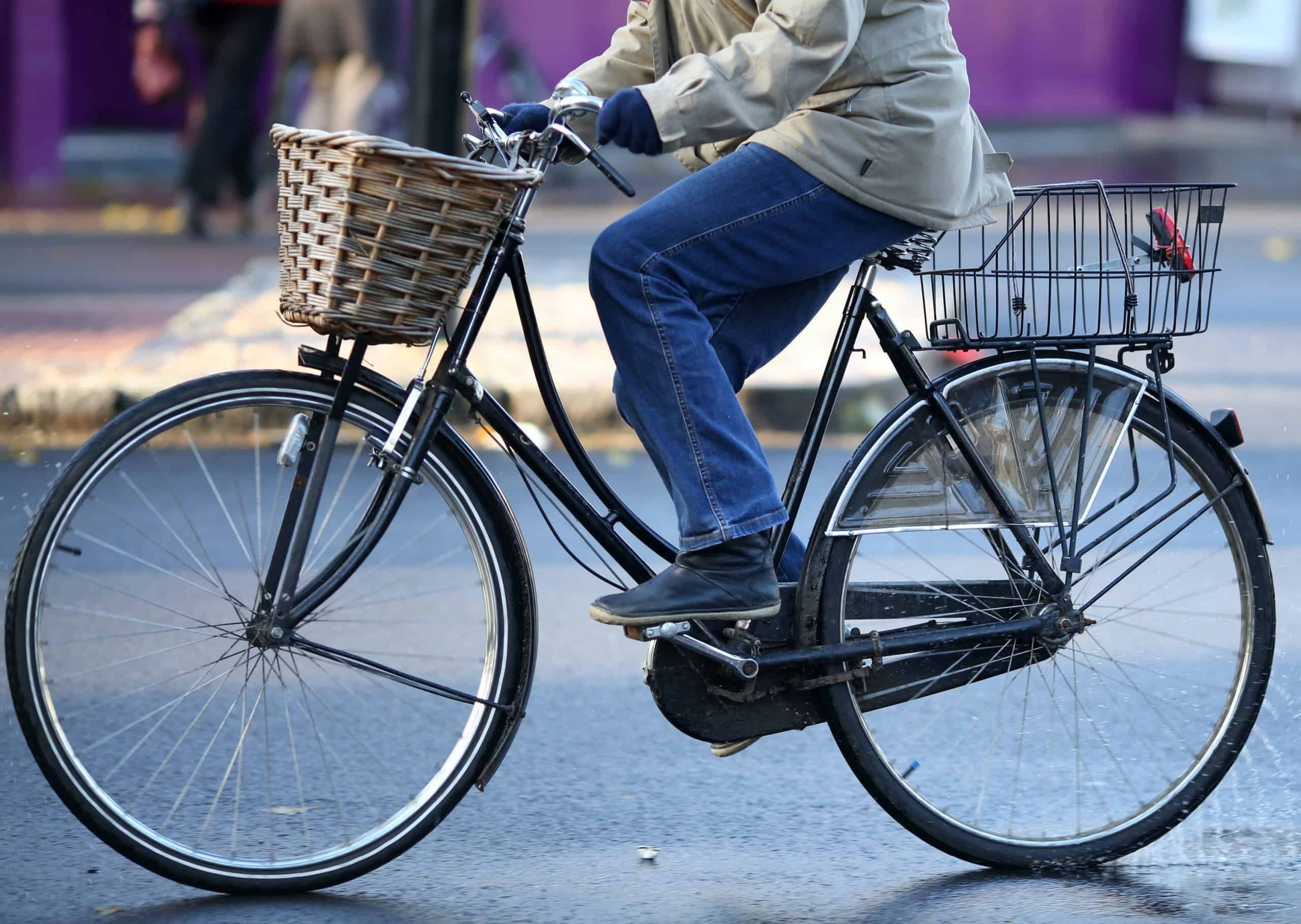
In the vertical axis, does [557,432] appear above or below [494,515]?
above

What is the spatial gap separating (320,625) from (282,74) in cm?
831

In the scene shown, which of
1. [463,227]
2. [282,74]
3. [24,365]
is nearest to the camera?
[463,227]

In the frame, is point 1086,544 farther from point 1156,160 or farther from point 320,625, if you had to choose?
point 1156,160

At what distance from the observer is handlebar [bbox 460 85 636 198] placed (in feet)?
9.93

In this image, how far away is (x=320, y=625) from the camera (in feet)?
15.8

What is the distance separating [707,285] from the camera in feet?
10.5

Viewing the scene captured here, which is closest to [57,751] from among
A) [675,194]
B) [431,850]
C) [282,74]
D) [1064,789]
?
[431,850]

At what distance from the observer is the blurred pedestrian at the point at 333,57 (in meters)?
12.2

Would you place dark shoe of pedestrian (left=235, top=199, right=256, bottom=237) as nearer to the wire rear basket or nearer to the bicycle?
the bicycle

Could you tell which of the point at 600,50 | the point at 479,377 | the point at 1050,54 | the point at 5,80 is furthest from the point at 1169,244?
the point at 1050,54

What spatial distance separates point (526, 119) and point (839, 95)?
55 cm

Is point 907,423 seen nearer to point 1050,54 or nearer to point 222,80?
point 222,80

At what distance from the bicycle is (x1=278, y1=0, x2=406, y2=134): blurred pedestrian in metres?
8.78

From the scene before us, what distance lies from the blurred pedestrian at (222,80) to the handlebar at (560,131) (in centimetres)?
926
